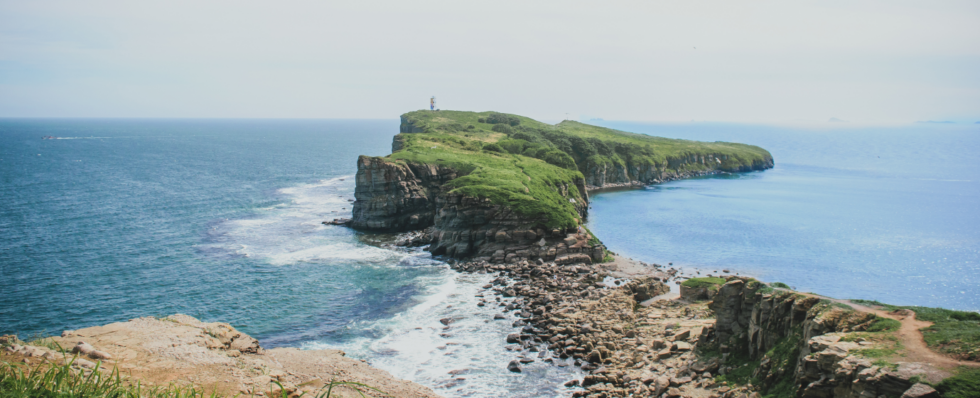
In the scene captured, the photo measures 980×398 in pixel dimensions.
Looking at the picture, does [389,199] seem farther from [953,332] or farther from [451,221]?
[953,332]

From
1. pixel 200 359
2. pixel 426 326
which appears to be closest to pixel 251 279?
pixel 426 326

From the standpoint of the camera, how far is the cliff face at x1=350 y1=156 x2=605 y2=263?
6750cm

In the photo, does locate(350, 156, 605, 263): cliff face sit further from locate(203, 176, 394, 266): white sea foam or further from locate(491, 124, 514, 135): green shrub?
locate(491, 124, 514, 135): green shrub

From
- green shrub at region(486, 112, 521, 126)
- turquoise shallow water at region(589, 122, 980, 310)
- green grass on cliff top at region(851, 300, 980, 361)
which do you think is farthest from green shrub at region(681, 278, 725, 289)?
green shrub at region(486, 112, 521, 126)

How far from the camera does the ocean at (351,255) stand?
150 feet

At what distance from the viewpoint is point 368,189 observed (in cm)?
8550

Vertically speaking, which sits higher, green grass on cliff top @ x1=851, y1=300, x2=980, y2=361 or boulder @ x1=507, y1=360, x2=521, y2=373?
green grass on cliff top @ x1=851, y1=300, x2=980, y2=361

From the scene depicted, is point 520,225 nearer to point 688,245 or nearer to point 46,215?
point 688,245

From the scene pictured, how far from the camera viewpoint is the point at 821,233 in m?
90.1

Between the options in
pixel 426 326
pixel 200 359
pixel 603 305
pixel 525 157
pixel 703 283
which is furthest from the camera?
pixel 525 157

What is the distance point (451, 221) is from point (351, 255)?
14534 millimetres

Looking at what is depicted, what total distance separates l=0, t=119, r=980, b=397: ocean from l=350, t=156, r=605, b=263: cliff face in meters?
4.35

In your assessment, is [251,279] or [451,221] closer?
[251,279]

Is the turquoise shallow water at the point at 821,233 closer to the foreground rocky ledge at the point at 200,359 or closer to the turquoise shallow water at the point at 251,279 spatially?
the turquoise shallow water at the point at 251,279
